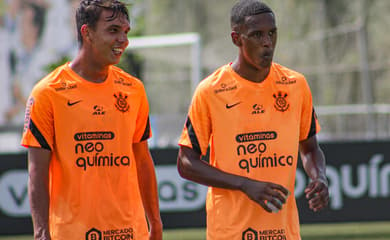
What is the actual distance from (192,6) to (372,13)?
743cm

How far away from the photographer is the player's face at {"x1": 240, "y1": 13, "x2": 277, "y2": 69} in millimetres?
4555

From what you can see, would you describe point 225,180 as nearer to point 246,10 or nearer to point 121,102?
point 121,102

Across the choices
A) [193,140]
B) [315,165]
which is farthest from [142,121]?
[315,165]

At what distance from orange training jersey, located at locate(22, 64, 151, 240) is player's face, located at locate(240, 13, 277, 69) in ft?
2.84

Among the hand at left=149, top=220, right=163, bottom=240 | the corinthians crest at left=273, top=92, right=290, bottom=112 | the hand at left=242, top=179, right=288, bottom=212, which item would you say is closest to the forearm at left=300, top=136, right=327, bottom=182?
the corinthians crest at left=273, top=92, right=290, bottom=112

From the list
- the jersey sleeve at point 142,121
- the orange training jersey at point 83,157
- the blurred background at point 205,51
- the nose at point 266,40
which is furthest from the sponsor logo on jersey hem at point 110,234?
the blurred background at point 205,51

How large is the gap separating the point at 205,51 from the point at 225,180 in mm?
21651

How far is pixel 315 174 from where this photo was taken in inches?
186

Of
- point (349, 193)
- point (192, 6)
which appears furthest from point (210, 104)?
point (192, 6)

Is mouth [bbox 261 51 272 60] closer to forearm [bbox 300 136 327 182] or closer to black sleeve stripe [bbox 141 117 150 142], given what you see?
forearm [bbox 300 136 327 182]

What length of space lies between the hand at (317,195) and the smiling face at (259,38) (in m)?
0.76

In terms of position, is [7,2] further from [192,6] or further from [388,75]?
[388,75]

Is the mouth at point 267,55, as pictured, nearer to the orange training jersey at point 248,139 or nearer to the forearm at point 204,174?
the orange training jersey at point 248,139

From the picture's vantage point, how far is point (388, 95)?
24.0 meters
